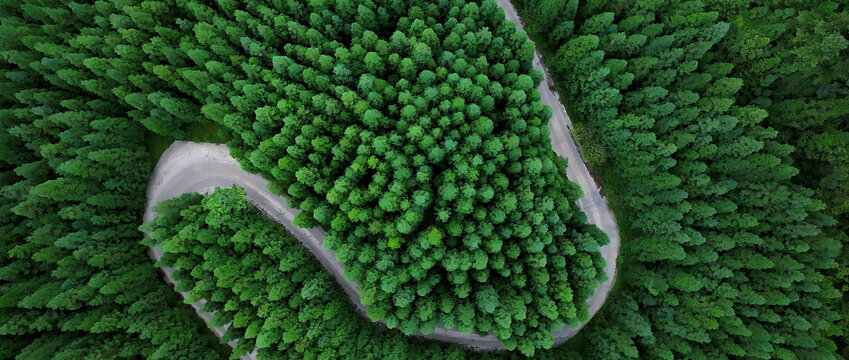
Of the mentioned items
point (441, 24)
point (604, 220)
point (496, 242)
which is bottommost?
point (604, 220)

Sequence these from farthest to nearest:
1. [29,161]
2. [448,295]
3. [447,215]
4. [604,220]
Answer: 1. [604,220]
2. [29,161]
3. [448,295]
4. [447,215]

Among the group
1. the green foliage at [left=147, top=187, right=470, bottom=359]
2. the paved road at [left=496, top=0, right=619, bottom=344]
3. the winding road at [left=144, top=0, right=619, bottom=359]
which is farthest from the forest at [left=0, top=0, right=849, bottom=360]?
the paved road at [left=496, top=0, right=619, bottom=344]

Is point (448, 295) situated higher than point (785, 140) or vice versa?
point (448, 295)

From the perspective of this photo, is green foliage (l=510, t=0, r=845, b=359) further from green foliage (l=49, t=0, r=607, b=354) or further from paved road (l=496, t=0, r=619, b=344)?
green foliage (l=49, t=0, r=607, b=354)

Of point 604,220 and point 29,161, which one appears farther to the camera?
point 604,220

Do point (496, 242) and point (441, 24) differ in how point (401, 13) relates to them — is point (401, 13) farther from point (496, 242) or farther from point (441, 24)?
point (496, 242)

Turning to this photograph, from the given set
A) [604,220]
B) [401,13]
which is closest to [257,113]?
[401,13]

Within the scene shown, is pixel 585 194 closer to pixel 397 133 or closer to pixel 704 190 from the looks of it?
pixel 704 190
